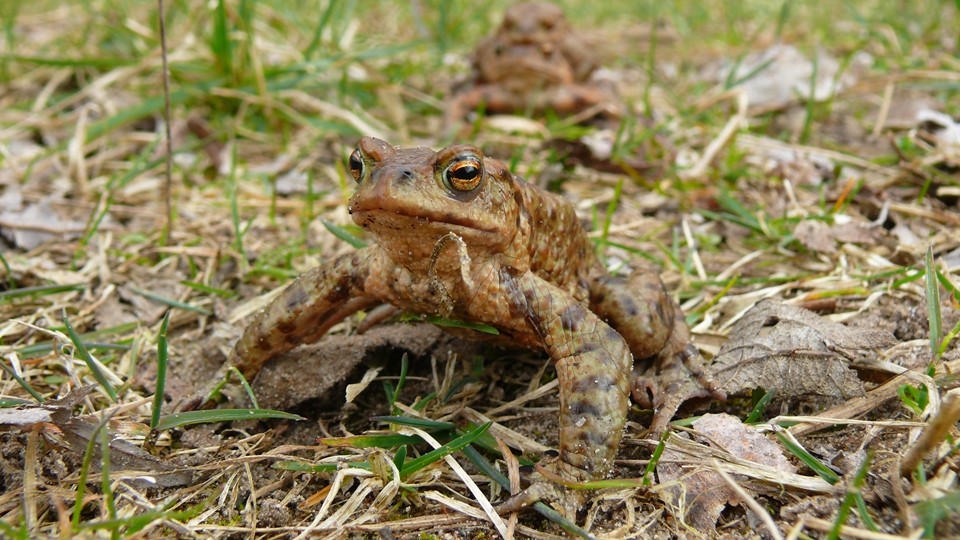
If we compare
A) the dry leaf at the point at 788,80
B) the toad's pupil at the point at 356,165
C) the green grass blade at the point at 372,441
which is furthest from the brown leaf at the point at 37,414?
the dry leaf at the point at 788,80

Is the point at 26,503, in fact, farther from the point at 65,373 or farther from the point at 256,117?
the point at 256,117

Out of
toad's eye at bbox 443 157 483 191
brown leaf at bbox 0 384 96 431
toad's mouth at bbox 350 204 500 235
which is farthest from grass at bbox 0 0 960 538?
toad's eye at bbox 443 157 483 191

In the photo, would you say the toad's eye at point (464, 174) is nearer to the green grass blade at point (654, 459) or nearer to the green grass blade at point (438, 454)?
the green grass blade at point (438, 454)

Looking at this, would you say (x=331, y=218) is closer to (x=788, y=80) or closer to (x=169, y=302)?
(x=169, y=302)

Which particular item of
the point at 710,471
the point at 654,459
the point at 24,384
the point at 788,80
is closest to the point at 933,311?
the point at 710,471

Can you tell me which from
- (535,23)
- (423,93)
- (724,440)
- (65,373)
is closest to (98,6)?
(423,93)

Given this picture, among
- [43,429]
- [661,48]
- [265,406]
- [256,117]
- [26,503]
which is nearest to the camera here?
[26,503]
